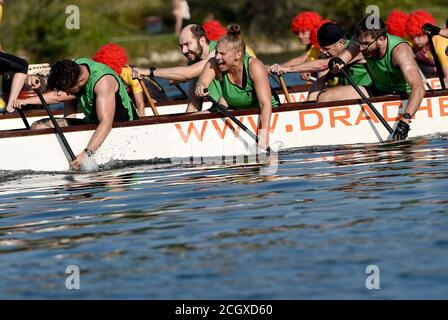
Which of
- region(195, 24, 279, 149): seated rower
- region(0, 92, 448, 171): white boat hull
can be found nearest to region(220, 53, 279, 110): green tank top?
region(195, 24, 279, 149): seated rower

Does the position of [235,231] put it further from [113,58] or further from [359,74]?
[113,58]

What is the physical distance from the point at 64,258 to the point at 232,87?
20.4ft

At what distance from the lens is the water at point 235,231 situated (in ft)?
31.2

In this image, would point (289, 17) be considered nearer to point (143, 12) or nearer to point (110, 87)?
point (143, 12)

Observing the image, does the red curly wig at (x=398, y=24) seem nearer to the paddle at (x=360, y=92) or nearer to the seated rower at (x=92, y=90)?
the paddle at (x=360, y=92)

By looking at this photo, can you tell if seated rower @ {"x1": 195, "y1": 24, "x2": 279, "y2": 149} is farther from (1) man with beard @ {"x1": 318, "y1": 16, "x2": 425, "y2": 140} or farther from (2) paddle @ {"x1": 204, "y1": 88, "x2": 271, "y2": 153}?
(1) man with beard @ {"x1": 318, "y1": 16, "x2": 425, "y2": 140}

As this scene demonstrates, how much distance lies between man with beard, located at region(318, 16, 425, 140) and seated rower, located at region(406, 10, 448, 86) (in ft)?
8.79

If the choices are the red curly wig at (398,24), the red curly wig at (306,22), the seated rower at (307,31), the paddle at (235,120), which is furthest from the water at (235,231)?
the red curly wig at (306,22)

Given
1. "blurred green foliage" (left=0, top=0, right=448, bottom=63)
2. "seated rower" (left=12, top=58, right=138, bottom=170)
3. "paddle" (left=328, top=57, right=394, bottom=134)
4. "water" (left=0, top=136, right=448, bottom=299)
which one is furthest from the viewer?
"blurred green foliage" (left=0, top=0, right=448, bottom=63)

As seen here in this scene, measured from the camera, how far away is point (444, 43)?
20.4m

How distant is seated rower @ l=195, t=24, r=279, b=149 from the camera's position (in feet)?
51.7

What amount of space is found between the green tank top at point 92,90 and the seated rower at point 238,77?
968mm

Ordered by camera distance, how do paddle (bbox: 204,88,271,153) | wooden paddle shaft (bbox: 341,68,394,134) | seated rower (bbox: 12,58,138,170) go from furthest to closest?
wooden paddle shaft (bbox: 341,68,394,134) < paddle (bbox: 204,88,271,153) < seated rower (bbox: 12,58,138,170)

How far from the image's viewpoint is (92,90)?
15.8m
